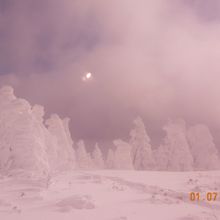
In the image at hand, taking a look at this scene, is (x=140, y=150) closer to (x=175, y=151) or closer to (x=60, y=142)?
(x=175, y=151)

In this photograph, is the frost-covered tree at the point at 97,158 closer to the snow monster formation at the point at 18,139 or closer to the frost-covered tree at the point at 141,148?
the frost-covered tree at the point at 141,148

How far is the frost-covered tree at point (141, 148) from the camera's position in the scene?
70062mm

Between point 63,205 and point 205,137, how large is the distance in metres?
61.2

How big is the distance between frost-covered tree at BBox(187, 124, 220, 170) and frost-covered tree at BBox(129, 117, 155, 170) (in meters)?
9.94

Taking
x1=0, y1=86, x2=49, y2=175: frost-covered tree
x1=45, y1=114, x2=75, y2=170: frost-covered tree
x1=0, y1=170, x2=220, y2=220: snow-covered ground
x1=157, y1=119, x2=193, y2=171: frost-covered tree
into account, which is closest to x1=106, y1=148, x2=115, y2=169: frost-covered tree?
x1=157, y1=119, x2=193, y2=171: frost-covered tree

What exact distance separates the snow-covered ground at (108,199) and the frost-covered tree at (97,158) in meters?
60.0

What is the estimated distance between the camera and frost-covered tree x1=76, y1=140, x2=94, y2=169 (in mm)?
75875

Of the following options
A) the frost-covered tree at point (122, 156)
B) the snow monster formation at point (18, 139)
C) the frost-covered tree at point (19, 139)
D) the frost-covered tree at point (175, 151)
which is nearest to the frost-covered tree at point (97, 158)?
the frost-covered tree at point (122, 156)

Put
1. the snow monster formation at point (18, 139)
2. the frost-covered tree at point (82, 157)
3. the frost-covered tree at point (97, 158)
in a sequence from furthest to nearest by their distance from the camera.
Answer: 1. the frost-covered tree at point (97, 158)
2. the frost-covered tree at point (82, 157)
3. the snow monster formation at point (18, 139)
